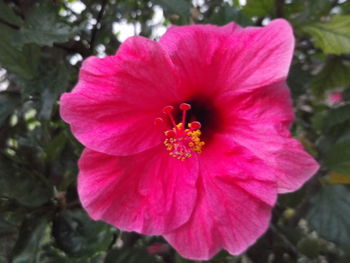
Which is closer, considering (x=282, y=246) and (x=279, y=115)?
(x=279, y=115)

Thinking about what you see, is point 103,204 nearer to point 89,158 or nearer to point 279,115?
point 89,158

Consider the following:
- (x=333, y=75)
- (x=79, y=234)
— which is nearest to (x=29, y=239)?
(x=79, y=234)

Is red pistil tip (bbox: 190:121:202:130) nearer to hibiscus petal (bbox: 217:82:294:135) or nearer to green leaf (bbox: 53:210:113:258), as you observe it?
hibiscus petal (bbox: 217:82:294:135)

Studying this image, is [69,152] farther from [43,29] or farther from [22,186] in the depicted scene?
[43,29]

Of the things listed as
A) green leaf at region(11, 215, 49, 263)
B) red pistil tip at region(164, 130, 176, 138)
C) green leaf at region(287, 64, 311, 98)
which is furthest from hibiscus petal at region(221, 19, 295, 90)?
green leaf at region(11, 215, 49, 263)

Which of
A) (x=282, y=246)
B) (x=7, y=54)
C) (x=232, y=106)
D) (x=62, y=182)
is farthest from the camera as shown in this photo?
(x=282, y=246)

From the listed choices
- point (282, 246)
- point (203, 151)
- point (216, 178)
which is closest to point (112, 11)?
point (203, 151)
